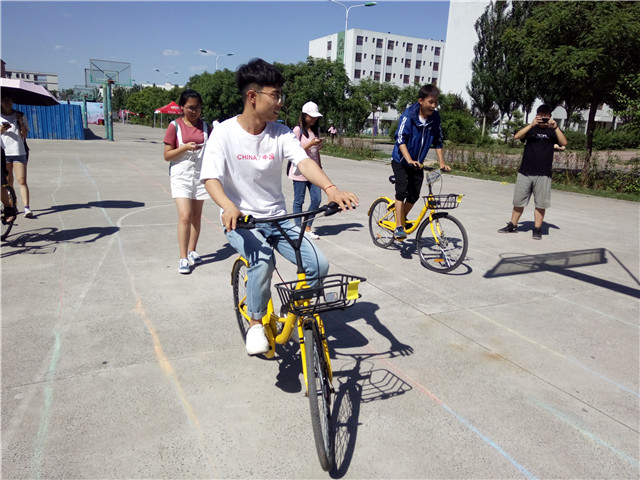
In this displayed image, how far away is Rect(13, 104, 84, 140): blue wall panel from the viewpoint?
92.4ft

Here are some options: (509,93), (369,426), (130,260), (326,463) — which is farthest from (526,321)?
(509,93)

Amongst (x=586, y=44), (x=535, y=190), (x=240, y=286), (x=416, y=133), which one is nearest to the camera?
(x=240, y=286)

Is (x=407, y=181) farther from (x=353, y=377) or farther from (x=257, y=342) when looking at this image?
(x=257, y=342)

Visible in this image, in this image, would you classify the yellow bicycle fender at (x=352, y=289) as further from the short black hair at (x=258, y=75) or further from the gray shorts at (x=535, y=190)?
the gray shorts at (x=535, y=190)

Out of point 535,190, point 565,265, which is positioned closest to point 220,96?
point 535,190

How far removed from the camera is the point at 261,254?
296cm

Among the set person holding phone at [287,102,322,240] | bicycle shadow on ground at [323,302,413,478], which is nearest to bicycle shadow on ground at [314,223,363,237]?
person holding phone at [287,102,322,240]

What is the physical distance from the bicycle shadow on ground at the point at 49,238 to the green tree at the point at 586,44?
12.9m

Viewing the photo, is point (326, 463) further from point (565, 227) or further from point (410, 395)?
point (565, 227)

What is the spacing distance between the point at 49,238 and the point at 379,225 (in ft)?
15.1

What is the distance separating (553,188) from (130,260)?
12.5 metres

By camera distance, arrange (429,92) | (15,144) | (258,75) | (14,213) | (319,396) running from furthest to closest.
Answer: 1. (15,144)
2. (14,213)
3. (429,92)
4. (258,75)
5. (319,396)

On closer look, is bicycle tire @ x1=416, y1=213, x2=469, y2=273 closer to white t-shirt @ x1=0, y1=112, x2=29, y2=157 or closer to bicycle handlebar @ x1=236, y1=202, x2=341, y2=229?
bicycle handlebar @ x1=236, y1=202, x2=341, y2=229

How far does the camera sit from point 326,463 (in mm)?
2354
